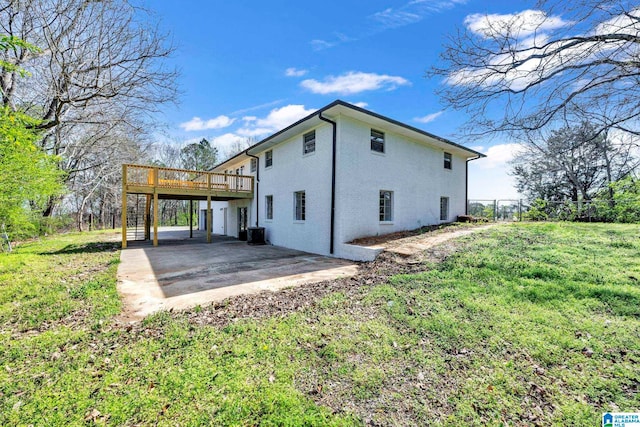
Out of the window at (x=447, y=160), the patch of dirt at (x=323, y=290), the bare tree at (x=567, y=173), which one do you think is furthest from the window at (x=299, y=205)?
the bare tree at (x=567, y=173)

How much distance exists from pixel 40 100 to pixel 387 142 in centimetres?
1272

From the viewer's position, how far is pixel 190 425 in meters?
2.15

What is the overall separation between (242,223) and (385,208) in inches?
383

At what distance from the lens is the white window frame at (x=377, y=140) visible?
34.8 ft

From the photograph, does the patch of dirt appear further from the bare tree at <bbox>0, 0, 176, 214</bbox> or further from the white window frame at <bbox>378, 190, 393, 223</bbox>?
the bare tree at <bbox>0, 0, 176, 214</bbox>

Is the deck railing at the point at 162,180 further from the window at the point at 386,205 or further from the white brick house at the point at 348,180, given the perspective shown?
the window at the point at 386,205

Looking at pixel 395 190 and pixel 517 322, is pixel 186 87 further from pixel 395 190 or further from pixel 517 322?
pixel 517 322

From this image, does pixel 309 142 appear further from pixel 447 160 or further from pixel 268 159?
pixel 447 160

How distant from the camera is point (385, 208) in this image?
11258mm

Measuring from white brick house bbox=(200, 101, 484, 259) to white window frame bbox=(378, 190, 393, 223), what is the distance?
0.04m

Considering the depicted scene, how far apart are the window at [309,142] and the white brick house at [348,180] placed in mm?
40

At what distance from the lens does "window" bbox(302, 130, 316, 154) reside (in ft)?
35.5

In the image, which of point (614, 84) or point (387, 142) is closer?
point (614, 84)

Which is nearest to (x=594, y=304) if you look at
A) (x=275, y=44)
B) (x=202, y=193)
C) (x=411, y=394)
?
(x=411, y=394)
